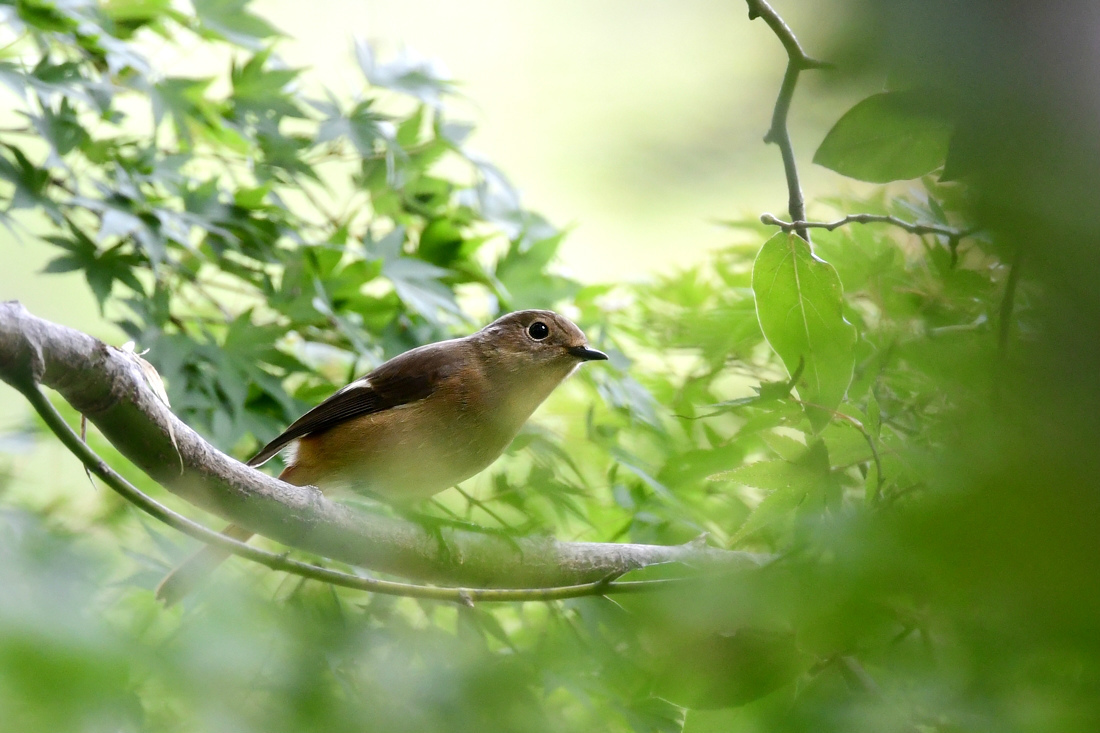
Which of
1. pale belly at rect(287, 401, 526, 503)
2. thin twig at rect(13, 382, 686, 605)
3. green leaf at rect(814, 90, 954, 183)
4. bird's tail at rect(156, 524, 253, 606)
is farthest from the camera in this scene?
pale belly at rect(287, 401, 526, 503)

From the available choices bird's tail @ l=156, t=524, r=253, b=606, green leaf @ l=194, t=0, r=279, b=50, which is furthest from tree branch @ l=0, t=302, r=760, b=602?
green leaf @ l=194, t=0, r=279, b=50

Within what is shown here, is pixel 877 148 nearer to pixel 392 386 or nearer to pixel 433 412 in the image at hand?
pixel 433 412

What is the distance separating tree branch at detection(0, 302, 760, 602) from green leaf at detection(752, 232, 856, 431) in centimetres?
26

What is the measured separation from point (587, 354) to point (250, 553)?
1.46 m

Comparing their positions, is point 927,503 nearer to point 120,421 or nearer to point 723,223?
point 120,421

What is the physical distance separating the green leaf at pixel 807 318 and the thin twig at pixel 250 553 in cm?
35

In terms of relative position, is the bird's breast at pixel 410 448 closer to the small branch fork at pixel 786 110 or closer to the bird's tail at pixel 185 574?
the bird's tail at pixel 185 574

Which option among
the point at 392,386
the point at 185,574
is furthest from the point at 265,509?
the point at 392,386

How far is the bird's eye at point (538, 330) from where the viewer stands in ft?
9.16

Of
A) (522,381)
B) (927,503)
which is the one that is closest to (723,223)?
(522,381)

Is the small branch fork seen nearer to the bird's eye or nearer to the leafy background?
the leafy background

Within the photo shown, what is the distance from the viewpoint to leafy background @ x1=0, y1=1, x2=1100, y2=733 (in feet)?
1.36

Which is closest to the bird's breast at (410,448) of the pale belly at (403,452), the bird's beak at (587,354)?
the pale belly at (403,452)

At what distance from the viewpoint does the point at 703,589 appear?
2.05ft
